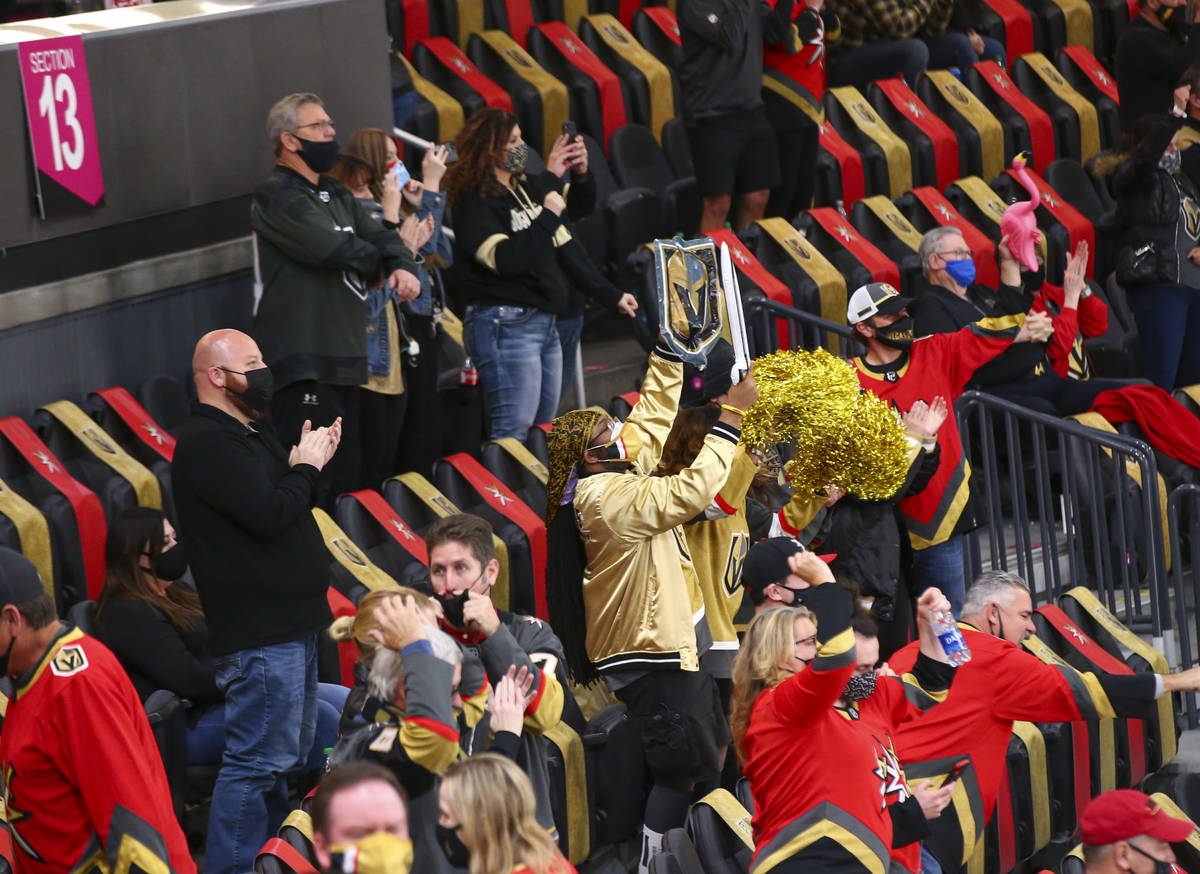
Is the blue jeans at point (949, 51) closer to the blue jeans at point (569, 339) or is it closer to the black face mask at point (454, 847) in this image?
the blue jeans at point (569, 339)

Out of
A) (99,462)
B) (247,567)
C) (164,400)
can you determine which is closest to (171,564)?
(247,567)

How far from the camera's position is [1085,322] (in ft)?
28.0

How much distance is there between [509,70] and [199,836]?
16.6 feet

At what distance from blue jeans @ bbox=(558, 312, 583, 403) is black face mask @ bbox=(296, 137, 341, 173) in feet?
4.66

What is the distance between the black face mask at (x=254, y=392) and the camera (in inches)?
200

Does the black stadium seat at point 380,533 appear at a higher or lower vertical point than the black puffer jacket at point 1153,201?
lower

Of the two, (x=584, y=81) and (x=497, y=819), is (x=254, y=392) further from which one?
(x=584, y=81)

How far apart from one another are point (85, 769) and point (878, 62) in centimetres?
778

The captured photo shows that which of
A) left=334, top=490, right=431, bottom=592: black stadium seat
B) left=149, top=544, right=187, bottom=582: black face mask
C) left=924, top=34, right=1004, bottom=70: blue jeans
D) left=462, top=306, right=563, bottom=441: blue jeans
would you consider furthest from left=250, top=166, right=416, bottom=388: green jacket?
left=924, top=34, right=1004, bottom=70: blue jeans

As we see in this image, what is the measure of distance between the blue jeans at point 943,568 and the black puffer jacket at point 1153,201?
9.01 feet

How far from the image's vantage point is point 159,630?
531cm

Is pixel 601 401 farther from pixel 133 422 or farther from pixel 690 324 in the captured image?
pixel 690 324

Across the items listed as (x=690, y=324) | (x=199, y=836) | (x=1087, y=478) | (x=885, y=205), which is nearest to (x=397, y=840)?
(x=690, y=324)

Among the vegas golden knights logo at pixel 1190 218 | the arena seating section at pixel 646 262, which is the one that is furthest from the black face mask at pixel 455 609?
the vegas golden knights logo at pixel 1190 218
